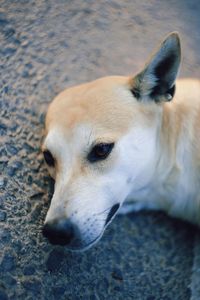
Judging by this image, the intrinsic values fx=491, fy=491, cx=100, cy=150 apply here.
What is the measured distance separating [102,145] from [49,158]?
1.32 feet

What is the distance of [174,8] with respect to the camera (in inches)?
175

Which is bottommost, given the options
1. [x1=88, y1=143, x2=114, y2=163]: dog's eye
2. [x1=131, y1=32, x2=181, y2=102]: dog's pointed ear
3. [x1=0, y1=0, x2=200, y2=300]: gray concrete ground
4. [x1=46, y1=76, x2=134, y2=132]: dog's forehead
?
[x1=0, y1=0, x2=200, y2=300]: gray concrete ground

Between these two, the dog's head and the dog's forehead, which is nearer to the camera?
the dog's head

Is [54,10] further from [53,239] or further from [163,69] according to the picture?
[53,239]

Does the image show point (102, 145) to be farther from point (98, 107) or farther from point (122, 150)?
point (98, 107)

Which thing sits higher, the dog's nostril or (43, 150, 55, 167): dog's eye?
(43, 150, 55, 167): dog's eye

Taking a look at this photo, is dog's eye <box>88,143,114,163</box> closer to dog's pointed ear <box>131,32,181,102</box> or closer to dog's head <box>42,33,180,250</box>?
dog's head <box>42,33,180,250</box>

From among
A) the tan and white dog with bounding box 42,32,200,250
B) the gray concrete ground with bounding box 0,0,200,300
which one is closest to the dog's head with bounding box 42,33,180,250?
the tan and white dog with bounding box 42,32,200,250

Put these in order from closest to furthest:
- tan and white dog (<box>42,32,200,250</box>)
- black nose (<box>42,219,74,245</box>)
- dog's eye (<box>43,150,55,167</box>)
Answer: black nose (<box>42,219,74,245</box>) < tan and white dog (<box>42,32,200,250</box>) < dog's eye (<box>43,150,55,167</box>)

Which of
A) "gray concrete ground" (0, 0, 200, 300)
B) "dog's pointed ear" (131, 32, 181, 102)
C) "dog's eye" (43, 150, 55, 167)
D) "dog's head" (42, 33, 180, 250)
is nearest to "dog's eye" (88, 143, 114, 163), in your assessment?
"dog's head" (42, 33, 180, 250)

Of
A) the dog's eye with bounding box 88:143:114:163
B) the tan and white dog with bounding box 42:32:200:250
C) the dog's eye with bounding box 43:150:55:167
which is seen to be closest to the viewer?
the tan and white dog with bounding box 42:32:200:250

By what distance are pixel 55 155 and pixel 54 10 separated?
1.84m

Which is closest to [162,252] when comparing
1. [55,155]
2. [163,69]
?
[55,155]

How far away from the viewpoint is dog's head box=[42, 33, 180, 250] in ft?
8.47
